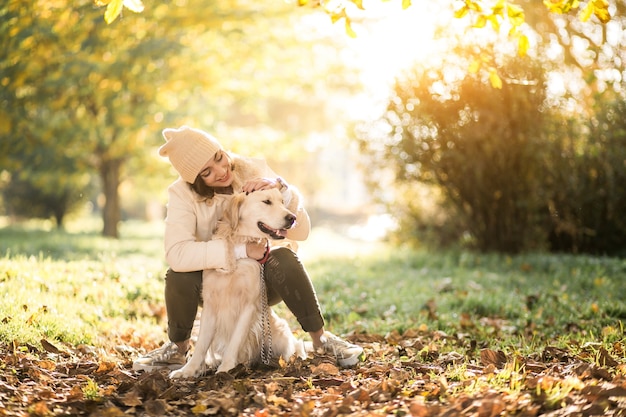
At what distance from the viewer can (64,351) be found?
3986 mm

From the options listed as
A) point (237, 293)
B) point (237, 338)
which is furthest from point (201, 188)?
point (237, 338)

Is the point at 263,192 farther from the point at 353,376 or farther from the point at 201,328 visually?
the point at 353,376

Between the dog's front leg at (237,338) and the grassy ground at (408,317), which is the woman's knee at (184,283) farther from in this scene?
the grassy ground at (408,317)

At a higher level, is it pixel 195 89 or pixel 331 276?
pixel 195 89

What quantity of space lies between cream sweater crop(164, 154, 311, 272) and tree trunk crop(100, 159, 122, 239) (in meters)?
9.06

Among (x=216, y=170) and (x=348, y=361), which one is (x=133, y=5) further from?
(x=348, y=361)

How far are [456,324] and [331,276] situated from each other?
247 cm

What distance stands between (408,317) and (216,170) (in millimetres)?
2451

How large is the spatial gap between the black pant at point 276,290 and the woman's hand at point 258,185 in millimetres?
401

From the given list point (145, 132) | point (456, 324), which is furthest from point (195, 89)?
point (456, 324)

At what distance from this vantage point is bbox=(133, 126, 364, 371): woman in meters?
3.66

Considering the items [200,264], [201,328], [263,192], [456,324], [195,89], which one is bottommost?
[456,324]

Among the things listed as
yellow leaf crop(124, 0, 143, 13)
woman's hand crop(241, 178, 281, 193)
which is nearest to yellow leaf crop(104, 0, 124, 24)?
yellow leaf crop(124, 0, 143, 13)

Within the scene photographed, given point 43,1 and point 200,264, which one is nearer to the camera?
point 200,264
